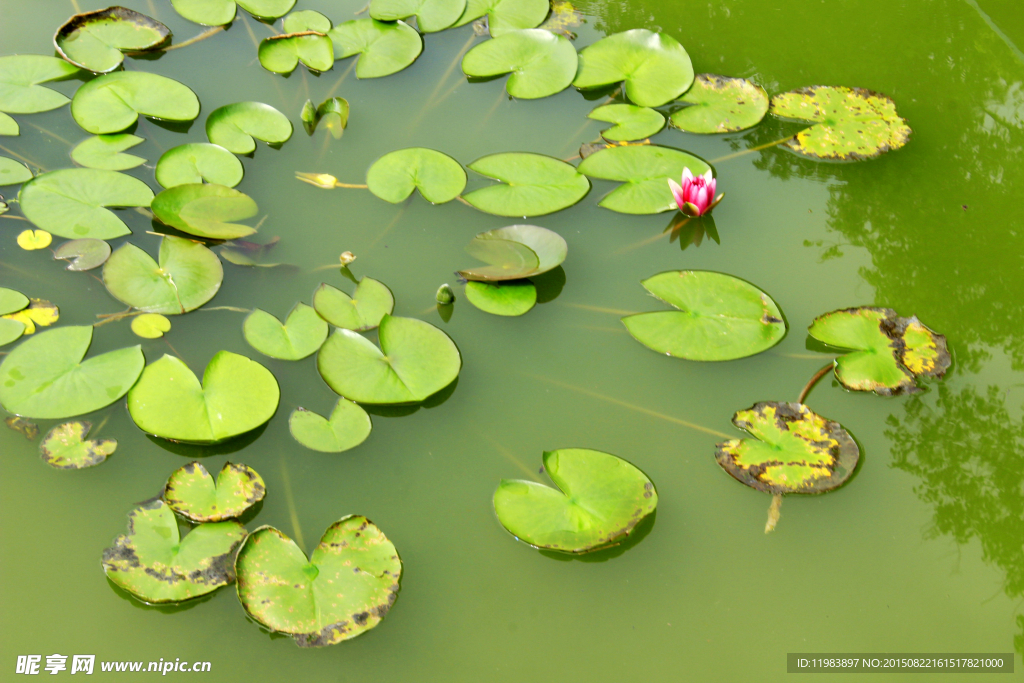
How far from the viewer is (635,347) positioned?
2105mm

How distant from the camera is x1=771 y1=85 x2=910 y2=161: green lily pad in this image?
8.39ft

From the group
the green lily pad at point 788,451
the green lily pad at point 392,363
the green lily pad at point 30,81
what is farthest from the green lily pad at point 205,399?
the green lily pad at point 30,81

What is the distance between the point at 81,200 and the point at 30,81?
2.90ft

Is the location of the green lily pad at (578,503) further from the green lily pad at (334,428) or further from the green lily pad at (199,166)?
the green lily pad at (199,166)

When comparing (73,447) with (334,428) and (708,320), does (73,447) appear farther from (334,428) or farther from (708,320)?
(708,320)

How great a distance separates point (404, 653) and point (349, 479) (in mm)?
497

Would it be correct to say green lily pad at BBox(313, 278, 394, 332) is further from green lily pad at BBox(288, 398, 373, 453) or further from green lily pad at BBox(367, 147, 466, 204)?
green lily pad at BBox(367, 147, 466, 204)

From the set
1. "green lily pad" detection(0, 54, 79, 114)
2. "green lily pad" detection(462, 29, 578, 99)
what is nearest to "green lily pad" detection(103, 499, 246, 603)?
"green lily pad" detection(0, 54, 79, 114)

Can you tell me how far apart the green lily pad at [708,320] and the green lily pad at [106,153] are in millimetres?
2001

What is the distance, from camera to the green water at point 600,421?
162 centimetres

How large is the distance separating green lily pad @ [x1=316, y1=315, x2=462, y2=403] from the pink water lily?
1030mm

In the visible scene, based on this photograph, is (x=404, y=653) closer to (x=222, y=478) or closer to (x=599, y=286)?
(x=222, y=478)

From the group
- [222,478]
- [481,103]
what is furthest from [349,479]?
[481,103]

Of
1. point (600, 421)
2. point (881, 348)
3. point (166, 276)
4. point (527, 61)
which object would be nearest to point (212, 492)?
point (166, 276)
